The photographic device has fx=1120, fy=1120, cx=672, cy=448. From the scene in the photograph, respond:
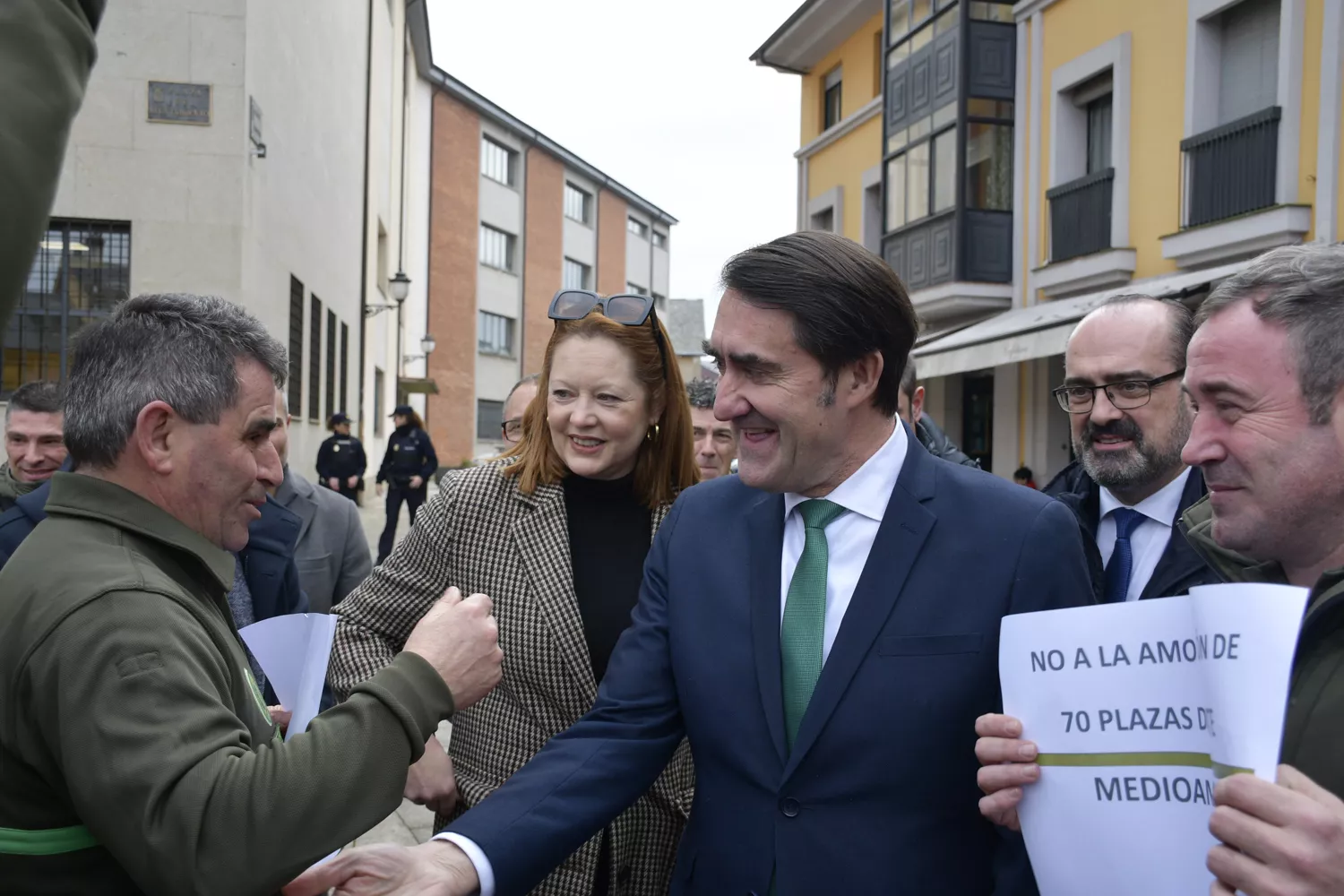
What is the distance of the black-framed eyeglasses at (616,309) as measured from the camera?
9.95ft

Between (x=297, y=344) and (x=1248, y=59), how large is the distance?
42.7 ft

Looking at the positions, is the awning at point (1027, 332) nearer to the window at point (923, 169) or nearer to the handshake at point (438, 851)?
the window at point (923, 169)

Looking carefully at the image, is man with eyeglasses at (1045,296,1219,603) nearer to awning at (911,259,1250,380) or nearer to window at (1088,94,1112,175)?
awning at (911,259,1250,380)

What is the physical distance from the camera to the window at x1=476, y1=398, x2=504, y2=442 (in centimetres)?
4069

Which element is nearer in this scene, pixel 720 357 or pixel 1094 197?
pixel 720 357

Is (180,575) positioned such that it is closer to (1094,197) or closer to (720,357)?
(720,357)

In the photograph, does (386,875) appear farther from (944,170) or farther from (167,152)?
(944,170)

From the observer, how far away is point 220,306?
2008 mm

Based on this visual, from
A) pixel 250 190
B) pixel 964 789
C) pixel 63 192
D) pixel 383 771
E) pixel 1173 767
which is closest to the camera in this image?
pixel 1173 767

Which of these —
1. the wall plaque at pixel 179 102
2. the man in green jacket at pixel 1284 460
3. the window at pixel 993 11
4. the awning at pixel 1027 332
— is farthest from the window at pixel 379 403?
the man in green jacket at pixel 1284 460

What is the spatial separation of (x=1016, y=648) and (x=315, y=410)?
18620mm

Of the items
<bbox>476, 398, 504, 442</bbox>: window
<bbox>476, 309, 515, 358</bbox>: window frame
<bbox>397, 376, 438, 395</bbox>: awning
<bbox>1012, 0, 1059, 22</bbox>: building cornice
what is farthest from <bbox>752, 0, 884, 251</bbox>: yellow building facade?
<bbox>476, 398, 504, 442</bbox>: window

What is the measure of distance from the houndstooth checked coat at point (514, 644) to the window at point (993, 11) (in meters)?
16.0

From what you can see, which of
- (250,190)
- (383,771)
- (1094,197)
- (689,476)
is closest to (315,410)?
(250,190)
